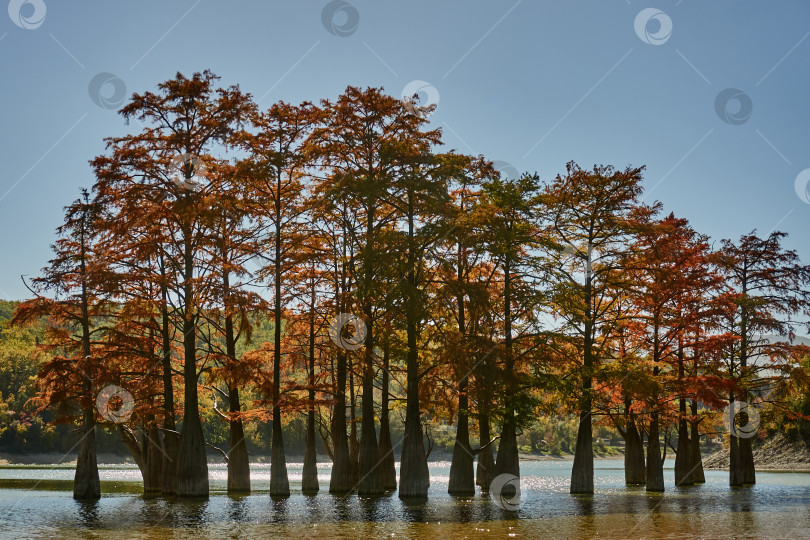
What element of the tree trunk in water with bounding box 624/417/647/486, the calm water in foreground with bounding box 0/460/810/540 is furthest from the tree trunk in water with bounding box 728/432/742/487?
the calm water in foreground with bounding box 0/460/810/540

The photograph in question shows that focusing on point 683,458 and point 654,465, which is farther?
point 683,458

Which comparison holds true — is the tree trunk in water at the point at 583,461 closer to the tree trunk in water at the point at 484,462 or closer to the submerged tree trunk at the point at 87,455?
the tree trunk in water at the point at 484,462

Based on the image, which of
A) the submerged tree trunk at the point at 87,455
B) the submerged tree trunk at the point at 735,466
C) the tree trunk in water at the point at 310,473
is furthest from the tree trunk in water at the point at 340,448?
the submerged tree trunk at the point at 735,466

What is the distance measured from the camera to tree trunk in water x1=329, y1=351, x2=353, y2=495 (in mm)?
40312

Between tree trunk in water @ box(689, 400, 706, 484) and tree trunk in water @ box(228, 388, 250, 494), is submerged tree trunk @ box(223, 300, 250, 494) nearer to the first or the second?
tree trunk in water @ box(228, 388, 250, 494)

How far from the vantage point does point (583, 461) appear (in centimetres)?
3934

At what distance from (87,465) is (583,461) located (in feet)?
79.4

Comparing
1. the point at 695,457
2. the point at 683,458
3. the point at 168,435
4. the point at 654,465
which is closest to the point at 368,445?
the point at 168,435

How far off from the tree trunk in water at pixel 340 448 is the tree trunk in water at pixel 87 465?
11.9m

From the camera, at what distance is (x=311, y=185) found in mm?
41469

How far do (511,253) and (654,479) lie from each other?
1500cm

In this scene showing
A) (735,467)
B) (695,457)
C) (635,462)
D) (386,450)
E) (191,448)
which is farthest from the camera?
(695,457)

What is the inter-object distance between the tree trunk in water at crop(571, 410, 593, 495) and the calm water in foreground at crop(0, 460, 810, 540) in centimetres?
102

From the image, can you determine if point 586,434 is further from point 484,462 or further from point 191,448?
point 191,448
